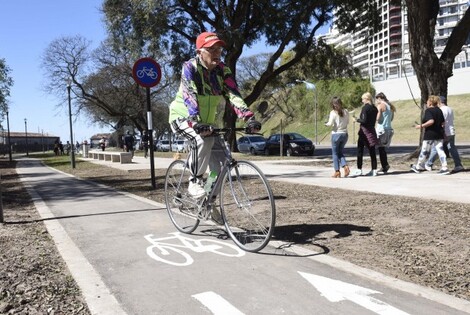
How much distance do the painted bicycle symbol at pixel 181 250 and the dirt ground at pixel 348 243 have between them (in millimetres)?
681

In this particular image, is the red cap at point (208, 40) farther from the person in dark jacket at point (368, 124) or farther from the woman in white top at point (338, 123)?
the person in dark jacket at point (368, 124)

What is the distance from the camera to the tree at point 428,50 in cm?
1287

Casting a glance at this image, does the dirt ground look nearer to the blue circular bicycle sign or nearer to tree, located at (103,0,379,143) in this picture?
the blue circular bicycle sign

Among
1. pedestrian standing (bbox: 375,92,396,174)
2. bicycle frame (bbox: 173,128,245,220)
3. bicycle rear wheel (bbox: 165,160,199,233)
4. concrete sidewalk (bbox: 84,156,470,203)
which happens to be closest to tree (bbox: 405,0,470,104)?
pedestrian standing (bbox: 375,92,396,174)

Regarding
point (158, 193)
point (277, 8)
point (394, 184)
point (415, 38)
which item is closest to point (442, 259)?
point (394, 184)

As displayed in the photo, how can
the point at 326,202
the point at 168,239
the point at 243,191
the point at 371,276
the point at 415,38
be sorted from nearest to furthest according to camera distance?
the point at 371,276 → the point at 243,191 → the point at 168,239 → the point at 326,202 → the point at 415,38

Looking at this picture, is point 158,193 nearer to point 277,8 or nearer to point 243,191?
point 243,191

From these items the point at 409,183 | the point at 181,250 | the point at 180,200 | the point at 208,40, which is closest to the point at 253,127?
the point at 208,40

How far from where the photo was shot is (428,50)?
12.9m

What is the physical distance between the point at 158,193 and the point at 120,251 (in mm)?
4611

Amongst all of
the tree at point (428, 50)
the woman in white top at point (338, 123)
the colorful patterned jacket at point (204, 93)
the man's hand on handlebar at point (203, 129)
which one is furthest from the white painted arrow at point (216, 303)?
the tree at point (428, 50)

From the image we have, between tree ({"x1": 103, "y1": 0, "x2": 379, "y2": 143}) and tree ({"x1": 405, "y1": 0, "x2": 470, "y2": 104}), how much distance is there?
7.36 meters

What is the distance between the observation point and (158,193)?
9.21m

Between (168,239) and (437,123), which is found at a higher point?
(437,123)
